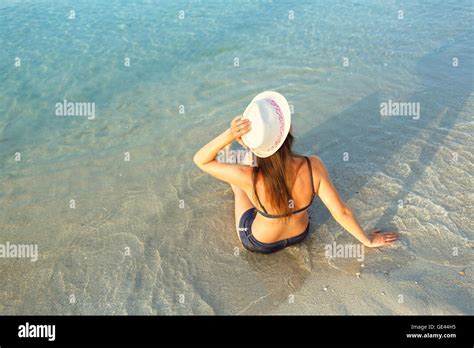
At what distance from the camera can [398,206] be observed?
386 centimetres

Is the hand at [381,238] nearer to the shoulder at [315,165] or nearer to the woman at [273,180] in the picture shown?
the woman at [273,180]

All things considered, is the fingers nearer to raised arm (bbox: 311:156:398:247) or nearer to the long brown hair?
the long brown hair

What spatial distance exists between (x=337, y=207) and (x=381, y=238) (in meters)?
0.71

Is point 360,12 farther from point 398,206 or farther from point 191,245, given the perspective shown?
point 191,245

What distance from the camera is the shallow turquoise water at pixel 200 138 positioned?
134 inches

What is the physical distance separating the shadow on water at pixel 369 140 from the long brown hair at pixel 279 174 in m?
0.76

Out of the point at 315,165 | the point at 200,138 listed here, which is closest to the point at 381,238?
the point at 315,165

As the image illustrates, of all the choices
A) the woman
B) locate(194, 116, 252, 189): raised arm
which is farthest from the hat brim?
locate(194, 116, 252, 189): raised arm

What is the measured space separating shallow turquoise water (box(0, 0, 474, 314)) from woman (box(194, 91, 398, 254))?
0.26m

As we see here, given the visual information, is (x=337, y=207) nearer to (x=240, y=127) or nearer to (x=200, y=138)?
(x=240, y=127)

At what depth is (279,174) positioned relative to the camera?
8.98ft

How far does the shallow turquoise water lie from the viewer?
3.41 meters

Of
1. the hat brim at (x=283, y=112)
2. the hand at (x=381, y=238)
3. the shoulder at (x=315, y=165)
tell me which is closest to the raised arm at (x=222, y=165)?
the hat brim at (x=283, y=112)
